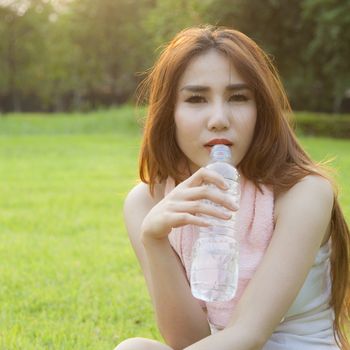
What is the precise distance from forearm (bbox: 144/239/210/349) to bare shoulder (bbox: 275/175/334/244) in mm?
373

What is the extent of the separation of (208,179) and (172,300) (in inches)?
22.3

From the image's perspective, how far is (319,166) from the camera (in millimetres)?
2541

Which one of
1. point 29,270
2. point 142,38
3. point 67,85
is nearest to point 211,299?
point 29,270

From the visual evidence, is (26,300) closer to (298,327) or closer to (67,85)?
(298,327)

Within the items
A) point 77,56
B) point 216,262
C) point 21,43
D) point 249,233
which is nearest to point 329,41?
point 249,233

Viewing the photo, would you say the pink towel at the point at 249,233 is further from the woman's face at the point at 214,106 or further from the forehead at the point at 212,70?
the forehead at the point at 212,70

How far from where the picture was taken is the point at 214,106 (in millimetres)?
2328

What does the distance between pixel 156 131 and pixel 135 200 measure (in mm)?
305

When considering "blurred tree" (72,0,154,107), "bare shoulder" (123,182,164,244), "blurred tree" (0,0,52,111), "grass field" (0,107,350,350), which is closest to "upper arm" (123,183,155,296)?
"bare shoulder" (123,182,164,244)

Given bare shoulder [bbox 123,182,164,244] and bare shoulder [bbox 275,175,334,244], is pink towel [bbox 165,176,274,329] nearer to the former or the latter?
bare shoulder [bbox 275,175,334,244]

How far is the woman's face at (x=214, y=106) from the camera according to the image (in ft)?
7.60

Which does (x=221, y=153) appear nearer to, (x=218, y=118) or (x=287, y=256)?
(x=218, y=118)

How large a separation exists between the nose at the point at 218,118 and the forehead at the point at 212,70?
88 mm

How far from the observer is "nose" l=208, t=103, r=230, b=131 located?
227 cm
